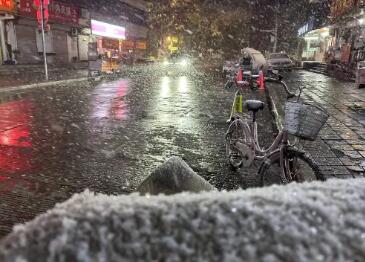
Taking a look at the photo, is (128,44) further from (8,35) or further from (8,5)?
(8,5)

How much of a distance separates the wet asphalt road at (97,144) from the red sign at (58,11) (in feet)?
43.1

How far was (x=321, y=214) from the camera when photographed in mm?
1163

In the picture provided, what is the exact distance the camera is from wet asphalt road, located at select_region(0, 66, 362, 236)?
17.6ft

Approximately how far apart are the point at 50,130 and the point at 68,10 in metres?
26.0

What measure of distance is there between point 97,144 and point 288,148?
4442 mm

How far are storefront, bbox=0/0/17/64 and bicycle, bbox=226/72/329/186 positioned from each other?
72.0 feet

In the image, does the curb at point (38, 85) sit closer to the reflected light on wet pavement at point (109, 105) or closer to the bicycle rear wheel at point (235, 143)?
the reflected light on wet pavement at point (109, 105)

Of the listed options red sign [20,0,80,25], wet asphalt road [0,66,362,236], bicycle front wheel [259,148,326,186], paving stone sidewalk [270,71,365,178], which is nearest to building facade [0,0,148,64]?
red sign [20,0,80,25]

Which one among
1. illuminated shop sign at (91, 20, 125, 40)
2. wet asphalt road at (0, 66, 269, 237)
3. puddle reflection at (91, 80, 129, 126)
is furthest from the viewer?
illuminated shop sign at (91, 20, 125, 40)

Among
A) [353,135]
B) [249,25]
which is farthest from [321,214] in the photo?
[249,25]

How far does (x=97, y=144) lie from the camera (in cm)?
776

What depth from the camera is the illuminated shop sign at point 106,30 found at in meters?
36.5

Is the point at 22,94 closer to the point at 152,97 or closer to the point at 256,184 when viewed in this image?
the point at 152,97

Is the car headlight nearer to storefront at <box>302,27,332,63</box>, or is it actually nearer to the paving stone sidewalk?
storefront at <box>302,27,332,63</box>
